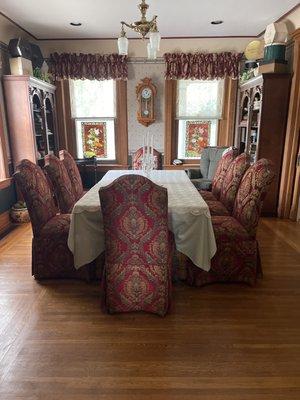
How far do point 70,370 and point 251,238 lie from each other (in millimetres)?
1635

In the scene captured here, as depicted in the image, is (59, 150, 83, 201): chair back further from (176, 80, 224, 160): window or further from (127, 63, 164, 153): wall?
(176, 80, 224, 160): window

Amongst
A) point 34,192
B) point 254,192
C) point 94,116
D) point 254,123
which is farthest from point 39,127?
point 254,192

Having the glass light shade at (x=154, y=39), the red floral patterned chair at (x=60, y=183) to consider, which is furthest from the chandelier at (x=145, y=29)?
the red floral patterned chair at (x=60, y=183)

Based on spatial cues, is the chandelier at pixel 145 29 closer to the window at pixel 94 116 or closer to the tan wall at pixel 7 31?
the tan wall at pixel 7 31

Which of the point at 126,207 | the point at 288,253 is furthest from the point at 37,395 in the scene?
the point at 288,253

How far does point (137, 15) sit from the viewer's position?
388 centimetres

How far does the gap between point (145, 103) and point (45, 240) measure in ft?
11.3

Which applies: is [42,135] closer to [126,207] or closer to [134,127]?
[134,127]

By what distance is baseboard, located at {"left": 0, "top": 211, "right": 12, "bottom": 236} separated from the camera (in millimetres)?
3813


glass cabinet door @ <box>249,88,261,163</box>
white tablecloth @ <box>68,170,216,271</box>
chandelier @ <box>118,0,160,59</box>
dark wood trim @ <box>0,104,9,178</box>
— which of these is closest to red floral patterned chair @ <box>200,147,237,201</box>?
glass cabinet door @ <box>249,88,261,163</box>

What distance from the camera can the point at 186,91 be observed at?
5.20 m

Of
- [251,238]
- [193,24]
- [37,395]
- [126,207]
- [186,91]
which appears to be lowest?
[37,395]

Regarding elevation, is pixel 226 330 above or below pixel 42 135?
below

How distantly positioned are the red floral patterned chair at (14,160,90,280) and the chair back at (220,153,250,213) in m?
1.58
